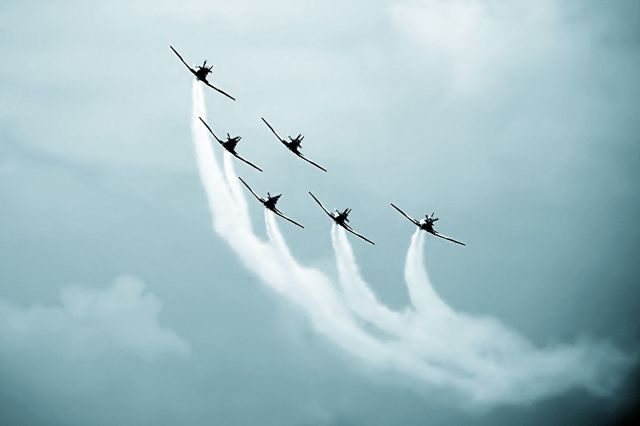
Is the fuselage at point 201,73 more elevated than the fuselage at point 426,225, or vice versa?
the fuselage at point 201,73

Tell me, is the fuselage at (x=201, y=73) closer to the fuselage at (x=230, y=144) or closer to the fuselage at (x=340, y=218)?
the fuselage at (x=230, y=144)

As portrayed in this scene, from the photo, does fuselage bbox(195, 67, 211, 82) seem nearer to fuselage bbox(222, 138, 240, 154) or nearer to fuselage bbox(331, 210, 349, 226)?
fuselage bbox(222, 138, 240, 154)

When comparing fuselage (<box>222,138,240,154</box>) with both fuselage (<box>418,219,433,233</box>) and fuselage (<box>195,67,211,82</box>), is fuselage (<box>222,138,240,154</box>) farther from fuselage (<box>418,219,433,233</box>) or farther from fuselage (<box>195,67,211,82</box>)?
fuselage (<box>418,219,433,233</box>)

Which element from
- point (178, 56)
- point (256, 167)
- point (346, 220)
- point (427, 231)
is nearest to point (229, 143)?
point (256, 167)

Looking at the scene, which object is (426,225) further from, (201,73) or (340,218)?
(201,73)

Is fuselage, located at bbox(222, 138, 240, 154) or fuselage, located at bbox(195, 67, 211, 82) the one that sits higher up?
fuselage, located at bbox(195, 67, 211, 82)

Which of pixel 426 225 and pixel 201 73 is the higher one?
pixel 201 73

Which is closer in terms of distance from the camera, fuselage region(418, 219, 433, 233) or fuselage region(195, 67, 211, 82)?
fuselage region(195, 67, 211, 82)

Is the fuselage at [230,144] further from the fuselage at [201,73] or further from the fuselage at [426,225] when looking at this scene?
the fuselage at [426,225]

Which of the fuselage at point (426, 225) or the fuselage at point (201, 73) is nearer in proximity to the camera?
the fuselage at point (201, 73)

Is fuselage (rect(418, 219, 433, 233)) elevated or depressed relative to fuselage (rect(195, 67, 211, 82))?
depressed

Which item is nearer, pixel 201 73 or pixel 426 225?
pixel 201 73

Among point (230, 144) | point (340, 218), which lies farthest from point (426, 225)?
point (230, 144)

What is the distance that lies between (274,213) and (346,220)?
12880 mm
